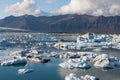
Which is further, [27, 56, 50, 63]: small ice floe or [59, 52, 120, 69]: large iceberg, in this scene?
[27, 56, 50, 63]: small ice floe

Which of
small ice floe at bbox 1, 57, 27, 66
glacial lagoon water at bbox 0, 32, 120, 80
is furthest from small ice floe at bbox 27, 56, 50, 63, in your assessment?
glacial lagoon water at bbox 0, 32, 120, 80

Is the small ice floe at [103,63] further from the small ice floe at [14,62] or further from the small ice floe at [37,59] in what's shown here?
the small ice floe at [14,62]

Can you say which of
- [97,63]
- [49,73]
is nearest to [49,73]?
[49,73]

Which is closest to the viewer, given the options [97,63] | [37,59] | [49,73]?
[49,73]

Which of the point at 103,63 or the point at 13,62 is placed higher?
the point at 13,62

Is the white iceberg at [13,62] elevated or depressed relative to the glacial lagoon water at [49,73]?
elevated

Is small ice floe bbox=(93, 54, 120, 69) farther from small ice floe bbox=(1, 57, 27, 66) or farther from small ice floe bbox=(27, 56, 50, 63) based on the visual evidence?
small ice floe bbox=(1, 57, 27, 66)

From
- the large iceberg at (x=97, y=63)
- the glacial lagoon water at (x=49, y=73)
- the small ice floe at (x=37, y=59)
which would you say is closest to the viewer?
the glacial lagoon water at (x=49, y=73)

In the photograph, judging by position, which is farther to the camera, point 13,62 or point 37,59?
point 37,59

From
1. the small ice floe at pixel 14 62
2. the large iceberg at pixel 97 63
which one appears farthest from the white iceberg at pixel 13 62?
the large iceberg at pixel 97 63

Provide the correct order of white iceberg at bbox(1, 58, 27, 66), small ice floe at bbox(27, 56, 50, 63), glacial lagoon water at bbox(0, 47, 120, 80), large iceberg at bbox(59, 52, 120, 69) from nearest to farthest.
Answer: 1. glacial lagoon water at bbox(0, 47, 120, 80)
2. large iceberg at bbox(59, 52, 120, 69)
3. white iceberg at bbox(1, 58, 27, 66)
4. small ice floe at bbox(27, 56, 50, 63)

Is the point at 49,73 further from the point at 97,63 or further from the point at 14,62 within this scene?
the point at 97,63

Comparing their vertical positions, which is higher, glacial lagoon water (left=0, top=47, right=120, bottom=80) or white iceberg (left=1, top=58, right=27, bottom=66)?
white iceberg (left=1, top=58, right=27, bottom=66)
